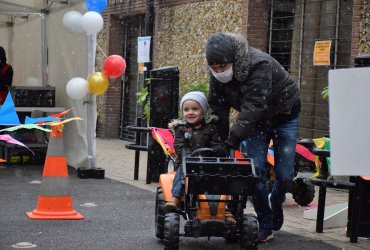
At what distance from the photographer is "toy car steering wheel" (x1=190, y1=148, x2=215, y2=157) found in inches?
250

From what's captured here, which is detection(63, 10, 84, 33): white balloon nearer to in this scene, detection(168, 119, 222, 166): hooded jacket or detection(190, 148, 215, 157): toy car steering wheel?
detection(168, 119, 222, 166): hooded jacket

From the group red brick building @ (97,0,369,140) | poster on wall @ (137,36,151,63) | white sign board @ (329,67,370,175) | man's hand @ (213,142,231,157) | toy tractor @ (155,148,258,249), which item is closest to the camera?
white sign board @ (329,67,370,175)

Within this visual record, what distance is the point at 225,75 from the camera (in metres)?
6.42

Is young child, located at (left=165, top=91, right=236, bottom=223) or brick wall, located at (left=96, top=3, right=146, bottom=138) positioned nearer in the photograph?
young child, located at (left=165, top=91, right=236, bottom=223)

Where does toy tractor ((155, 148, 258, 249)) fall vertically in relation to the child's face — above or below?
below

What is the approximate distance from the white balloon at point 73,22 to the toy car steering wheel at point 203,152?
528 cm

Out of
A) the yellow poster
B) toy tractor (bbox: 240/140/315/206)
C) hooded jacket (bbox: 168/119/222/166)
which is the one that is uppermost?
the yellow poster

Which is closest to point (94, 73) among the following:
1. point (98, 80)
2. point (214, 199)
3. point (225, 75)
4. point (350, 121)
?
point (98, 80)

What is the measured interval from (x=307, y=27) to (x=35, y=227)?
7371 millimetres

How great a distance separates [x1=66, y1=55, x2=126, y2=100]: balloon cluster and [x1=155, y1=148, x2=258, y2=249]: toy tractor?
193 inches

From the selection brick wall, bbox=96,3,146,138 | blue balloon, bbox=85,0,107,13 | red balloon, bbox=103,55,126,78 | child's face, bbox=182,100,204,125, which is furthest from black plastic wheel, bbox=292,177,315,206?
brick wall, bbox=96,3,146,138

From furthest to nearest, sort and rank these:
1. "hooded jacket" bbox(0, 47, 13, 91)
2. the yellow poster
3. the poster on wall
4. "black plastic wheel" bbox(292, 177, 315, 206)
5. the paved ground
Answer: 1. the poster on wall
2. "hooded jacket" bbox(0, 47, 13, 91)
3. the yellow poster
4. "black plastic wheel" bbox(292, 177, 315, 206)
5. the paved ground

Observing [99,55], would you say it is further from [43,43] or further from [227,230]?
[227,230]

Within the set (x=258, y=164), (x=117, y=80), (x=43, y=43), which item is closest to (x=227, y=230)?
(x=258, y=164)
